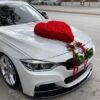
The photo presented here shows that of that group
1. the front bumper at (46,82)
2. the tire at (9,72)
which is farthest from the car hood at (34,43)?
the tire at (9,72)

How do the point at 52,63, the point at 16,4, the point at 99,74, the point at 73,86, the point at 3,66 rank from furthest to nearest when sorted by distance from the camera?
the point at 16,4
the point at 99,74
the point at 3,66
the point at 73,86
the point at 52,63

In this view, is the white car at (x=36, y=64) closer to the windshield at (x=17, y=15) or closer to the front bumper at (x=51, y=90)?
the front bumper at (x=51, y=90)

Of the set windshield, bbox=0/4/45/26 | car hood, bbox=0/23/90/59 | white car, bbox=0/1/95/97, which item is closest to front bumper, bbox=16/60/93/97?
white car, bbox=0/1/95/97

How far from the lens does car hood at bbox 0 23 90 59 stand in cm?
341

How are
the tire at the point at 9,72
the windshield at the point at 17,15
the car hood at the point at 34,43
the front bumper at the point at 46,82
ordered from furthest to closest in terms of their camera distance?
the windshield at the point at 17,15
the tire at the point at 9,72
the car hood at the point at 34,43
the front bumper at the point at 46,82

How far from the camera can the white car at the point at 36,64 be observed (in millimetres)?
3309

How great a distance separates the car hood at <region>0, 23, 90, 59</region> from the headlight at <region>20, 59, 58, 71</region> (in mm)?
88

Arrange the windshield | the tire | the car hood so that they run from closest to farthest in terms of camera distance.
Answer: the car hood → the tire → the windshield

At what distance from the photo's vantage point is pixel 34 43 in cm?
360

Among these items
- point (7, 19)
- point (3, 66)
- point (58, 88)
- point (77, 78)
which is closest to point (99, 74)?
point (77, 78)

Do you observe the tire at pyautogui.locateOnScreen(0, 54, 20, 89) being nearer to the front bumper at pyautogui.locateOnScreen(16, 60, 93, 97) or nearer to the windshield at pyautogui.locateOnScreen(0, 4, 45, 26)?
the front bumper at pyautogui.locateOnScreen(16, 60, 93, 97)

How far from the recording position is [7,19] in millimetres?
4758

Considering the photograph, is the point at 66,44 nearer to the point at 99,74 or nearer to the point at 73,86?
the point at 73,86

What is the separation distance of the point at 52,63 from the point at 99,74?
167cm
